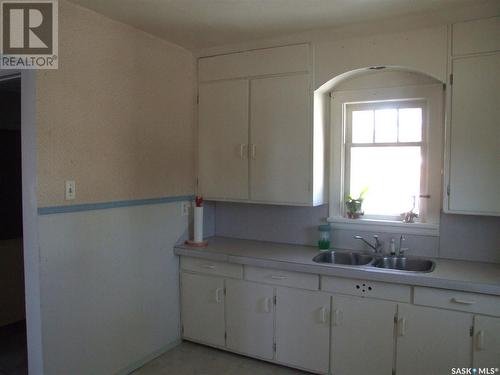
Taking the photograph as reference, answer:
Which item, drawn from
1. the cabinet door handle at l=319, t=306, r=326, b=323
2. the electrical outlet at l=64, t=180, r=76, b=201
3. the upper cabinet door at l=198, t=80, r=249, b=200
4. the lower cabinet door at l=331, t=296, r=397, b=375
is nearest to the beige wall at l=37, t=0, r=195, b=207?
the electrical outlet at l=64, t=180, r=76, b=201

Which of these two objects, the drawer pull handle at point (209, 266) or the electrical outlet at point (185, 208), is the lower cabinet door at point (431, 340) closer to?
the drawer pull handle at point (209, 266)

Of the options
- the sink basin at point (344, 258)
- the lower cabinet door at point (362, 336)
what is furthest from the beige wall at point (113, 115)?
the lower cabinet door at point (362, 336)

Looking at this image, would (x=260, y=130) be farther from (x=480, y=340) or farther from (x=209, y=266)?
(x=480, y=340)

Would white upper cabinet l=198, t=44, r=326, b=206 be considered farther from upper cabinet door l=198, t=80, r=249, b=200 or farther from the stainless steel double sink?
the stainless steel double sink

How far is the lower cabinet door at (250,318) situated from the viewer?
9.38ft

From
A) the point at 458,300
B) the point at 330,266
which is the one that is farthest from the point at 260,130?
the point at 458,300

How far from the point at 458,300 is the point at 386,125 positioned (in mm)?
1390

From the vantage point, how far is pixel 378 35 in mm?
2705

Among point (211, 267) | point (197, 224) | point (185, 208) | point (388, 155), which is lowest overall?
point (211, 267)

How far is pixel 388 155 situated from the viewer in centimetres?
305

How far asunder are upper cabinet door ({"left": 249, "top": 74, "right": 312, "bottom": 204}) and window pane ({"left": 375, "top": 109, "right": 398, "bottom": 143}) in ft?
1.92

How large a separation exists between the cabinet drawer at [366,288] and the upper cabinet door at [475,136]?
25.7 inches

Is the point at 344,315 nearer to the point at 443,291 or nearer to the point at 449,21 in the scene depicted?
the point at 443,291

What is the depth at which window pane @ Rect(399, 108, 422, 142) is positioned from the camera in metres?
2.92
